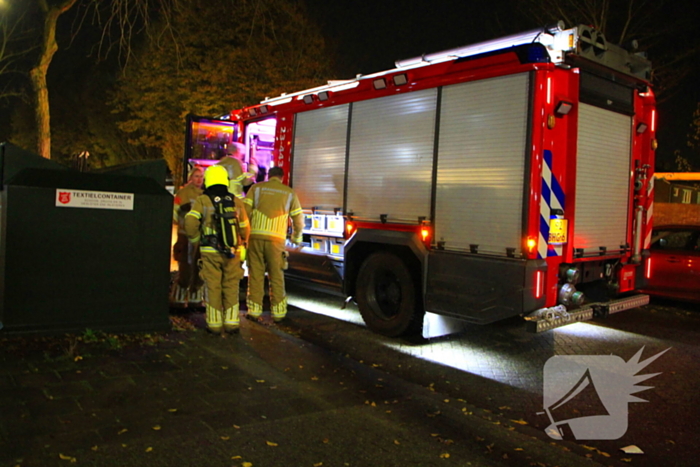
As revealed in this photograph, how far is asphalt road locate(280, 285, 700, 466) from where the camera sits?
4.25 metres

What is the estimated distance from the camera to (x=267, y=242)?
22.8 ft

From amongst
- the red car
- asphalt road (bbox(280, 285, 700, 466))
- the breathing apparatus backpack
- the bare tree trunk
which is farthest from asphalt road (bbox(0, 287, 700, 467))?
the bare tree trunk

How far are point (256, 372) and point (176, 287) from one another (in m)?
2.56

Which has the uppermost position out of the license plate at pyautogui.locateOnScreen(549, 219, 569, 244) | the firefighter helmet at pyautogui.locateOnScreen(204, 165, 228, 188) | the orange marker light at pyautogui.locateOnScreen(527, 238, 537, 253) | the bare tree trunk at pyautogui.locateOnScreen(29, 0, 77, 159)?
the bare tree trunk at pyautogui.locateOnScreen(29, 0, 77, 159)

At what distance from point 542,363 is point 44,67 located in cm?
1139

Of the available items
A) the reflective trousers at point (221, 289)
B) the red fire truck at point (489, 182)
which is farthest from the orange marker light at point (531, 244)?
the reflective trousers at point (221, 289)

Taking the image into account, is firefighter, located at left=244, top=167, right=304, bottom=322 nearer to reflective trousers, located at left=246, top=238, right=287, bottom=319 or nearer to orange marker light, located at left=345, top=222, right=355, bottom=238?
reflective trousers, located at left=246, top=238, right=287, bottom=319

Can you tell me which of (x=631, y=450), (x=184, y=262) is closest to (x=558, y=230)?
(x=631, y=450)

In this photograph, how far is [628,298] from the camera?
6637 millimetres

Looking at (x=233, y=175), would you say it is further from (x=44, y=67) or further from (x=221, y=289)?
(x=44, y=67)

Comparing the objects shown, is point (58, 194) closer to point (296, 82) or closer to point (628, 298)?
point (628, 298)

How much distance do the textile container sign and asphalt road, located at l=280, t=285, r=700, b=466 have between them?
245 centimetres

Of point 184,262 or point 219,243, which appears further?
point 184,262

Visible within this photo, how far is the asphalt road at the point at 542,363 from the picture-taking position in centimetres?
425
